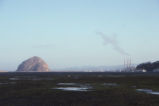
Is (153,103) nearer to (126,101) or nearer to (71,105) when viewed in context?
(126,101)

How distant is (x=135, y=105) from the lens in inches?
1341

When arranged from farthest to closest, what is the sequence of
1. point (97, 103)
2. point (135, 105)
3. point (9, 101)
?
point (9, 101) < point (97, 103) < point (135, 105)

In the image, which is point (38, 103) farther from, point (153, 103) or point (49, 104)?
point (153, 103)

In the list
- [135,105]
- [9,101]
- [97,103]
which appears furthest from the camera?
[9,101]

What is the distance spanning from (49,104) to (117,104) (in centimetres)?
825

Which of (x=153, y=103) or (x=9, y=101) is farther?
(x=9, y=101)

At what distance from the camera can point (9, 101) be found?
131 ft

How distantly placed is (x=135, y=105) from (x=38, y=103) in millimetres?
12008

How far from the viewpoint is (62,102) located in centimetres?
3750

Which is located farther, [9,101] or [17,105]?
[9,101]

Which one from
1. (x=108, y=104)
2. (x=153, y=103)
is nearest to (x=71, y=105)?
(x=108, y=104)

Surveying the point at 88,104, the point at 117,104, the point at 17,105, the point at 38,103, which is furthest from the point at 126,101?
the point at 17,105

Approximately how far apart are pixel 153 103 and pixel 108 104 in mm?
5331

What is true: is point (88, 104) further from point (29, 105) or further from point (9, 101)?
point (9, 101)
